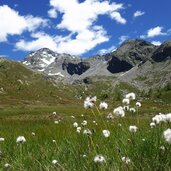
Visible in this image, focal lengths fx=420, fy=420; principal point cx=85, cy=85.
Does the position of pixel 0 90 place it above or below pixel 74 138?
above

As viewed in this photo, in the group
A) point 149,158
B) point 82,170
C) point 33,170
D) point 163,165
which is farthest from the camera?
point 33,170

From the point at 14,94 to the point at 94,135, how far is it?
18853 centimetres

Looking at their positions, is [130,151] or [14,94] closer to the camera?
[130,151]

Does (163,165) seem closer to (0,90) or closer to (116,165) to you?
(116,165)

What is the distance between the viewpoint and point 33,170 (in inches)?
252

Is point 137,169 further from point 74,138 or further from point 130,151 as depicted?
point 74,138

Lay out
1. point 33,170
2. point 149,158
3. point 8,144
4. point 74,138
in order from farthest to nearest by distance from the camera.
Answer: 1. point 8,144
2. point 74,138
3. point 33,170
4. point 149,158

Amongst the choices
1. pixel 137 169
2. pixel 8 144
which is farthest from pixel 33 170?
pixel 8 144

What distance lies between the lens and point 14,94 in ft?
640

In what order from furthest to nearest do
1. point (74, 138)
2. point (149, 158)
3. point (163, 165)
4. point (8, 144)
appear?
point (8, 144), point (74, 138), point (149, 158), point (163, 165)

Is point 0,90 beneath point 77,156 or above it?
above

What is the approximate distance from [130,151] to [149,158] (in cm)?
39

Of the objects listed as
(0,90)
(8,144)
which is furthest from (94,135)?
(0,90)

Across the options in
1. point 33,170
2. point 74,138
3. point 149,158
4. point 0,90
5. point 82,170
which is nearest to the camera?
point 149,158
